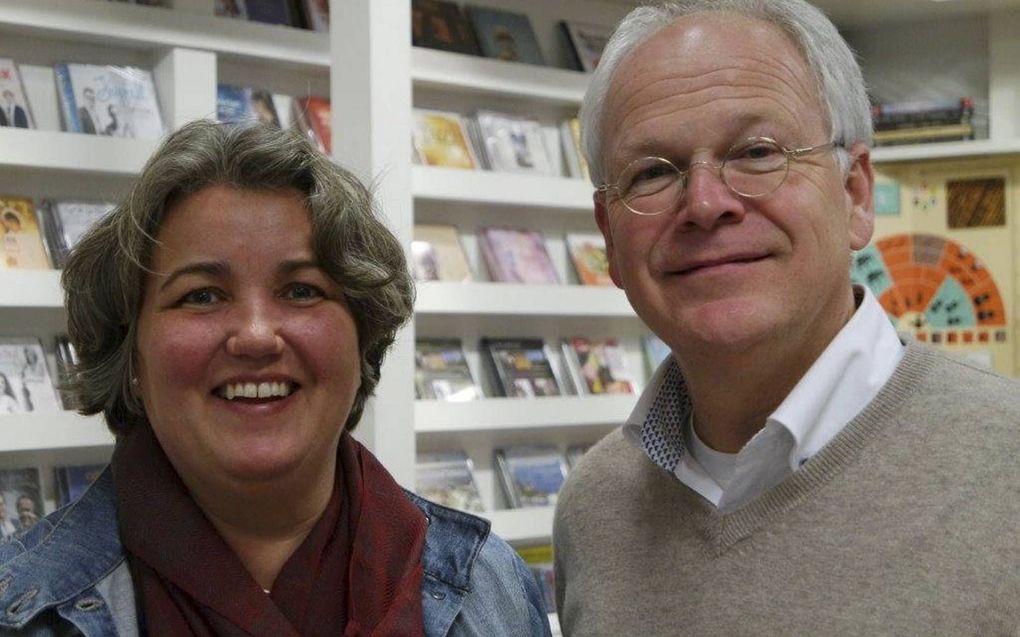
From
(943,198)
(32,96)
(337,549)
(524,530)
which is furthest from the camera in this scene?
(943,198)

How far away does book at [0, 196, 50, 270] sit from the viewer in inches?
138

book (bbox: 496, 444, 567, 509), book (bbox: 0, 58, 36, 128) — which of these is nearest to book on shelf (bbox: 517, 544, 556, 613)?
book (bbox: 496, 444, 567, 509)

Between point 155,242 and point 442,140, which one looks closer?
point 155,242

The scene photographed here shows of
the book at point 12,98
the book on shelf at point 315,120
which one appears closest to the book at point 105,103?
the book at point 12,98

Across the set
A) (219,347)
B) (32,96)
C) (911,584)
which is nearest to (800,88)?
(911,584)

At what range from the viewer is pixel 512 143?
460 cm

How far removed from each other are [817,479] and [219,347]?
0.78 meters

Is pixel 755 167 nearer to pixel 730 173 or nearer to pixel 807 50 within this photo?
pixel 730 173

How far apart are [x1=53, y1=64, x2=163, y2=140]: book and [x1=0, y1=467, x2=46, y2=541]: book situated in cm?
98

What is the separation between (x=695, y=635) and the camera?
1659 millimetres

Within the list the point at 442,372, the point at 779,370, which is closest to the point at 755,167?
the point at 779,370

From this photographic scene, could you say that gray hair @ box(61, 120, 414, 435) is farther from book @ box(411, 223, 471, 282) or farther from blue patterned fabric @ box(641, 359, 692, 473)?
book @ box(411, 223, 471, 282)

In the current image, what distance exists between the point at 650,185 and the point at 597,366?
3.14m

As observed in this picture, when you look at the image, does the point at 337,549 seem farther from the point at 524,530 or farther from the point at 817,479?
the point at 524,530
